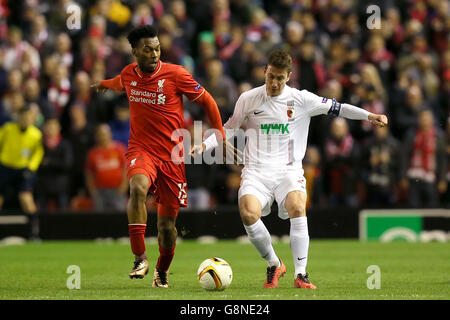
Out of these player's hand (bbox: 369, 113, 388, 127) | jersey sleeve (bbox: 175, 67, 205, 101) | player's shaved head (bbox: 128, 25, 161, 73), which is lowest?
player's hand (bbox: 369, 113, 388, 127)

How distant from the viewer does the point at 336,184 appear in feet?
55.6

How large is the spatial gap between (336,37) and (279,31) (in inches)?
43.9

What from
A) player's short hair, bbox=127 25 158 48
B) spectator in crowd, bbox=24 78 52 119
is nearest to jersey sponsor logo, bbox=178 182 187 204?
player's short hair, bbox=127 25 158 48

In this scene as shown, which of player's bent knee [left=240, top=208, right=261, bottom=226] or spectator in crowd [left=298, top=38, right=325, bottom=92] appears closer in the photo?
player's bent knee [left=240, top=208, right=261, bottom=226]

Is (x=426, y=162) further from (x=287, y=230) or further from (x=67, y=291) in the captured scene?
(x=67, y=291)

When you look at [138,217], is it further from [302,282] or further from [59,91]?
[59,91]

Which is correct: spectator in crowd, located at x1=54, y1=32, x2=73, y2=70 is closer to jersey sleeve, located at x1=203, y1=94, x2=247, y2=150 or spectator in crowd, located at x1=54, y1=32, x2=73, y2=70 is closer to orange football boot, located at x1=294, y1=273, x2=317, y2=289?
jersey sleeve, located at x1=203, y1=94, x2=247, y2=150

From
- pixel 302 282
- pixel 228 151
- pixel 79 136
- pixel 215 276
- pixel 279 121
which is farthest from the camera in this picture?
pixel 79 136

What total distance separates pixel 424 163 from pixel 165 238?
8504 millimetres

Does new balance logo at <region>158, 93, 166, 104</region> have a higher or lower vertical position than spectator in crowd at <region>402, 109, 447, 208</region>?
higher

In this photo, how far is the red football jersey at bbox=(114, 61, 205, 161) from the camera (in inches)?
369

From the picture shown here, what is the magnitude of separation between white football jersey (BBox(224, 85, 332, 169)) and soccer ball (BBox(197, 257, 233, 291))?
118cm

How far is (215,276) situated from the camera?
9.03m

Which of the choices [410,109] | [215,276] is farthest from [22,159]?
[215,276]
